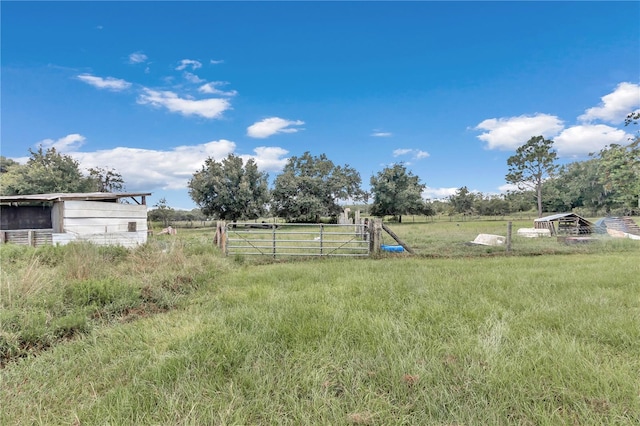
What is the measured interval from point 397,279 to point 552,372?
318 cm

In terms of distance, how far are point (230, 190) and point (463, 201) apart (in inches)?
1520

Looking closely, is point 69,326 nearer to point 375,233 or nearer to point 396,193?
point 375,233

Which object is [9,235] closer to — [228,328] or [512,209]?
[228,328]

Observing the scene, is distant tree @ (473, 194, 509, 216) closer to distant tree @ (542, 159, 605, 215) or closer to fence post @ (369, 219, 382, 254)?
distant tree @ (542, 159, 605, 215)

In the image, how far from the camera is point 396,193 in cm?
3519

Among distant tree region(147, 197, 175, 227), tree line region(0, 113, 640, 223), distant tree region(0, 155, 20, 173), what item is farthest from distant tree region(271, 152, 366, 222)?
distant tree region(0, 155, 20, 173)

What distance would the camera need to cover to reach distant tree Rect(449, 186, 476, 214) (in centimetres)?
4794

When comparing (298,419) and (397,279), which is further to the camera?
(397,279)

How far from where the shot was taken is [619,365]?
236 centimetres

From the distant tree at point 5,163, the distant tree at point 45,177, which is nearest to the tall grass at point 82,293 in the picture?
the distant tree at point 45,177

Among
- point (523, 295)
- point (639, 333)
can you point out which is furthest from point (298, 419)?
point (523, 295)

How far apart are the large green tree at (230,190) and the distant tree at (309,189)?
2193mm

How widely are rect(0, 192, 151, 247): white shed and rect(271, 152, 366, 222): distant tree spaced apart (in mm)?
17108

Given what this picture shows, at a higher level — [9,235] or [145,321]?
[9,235]
